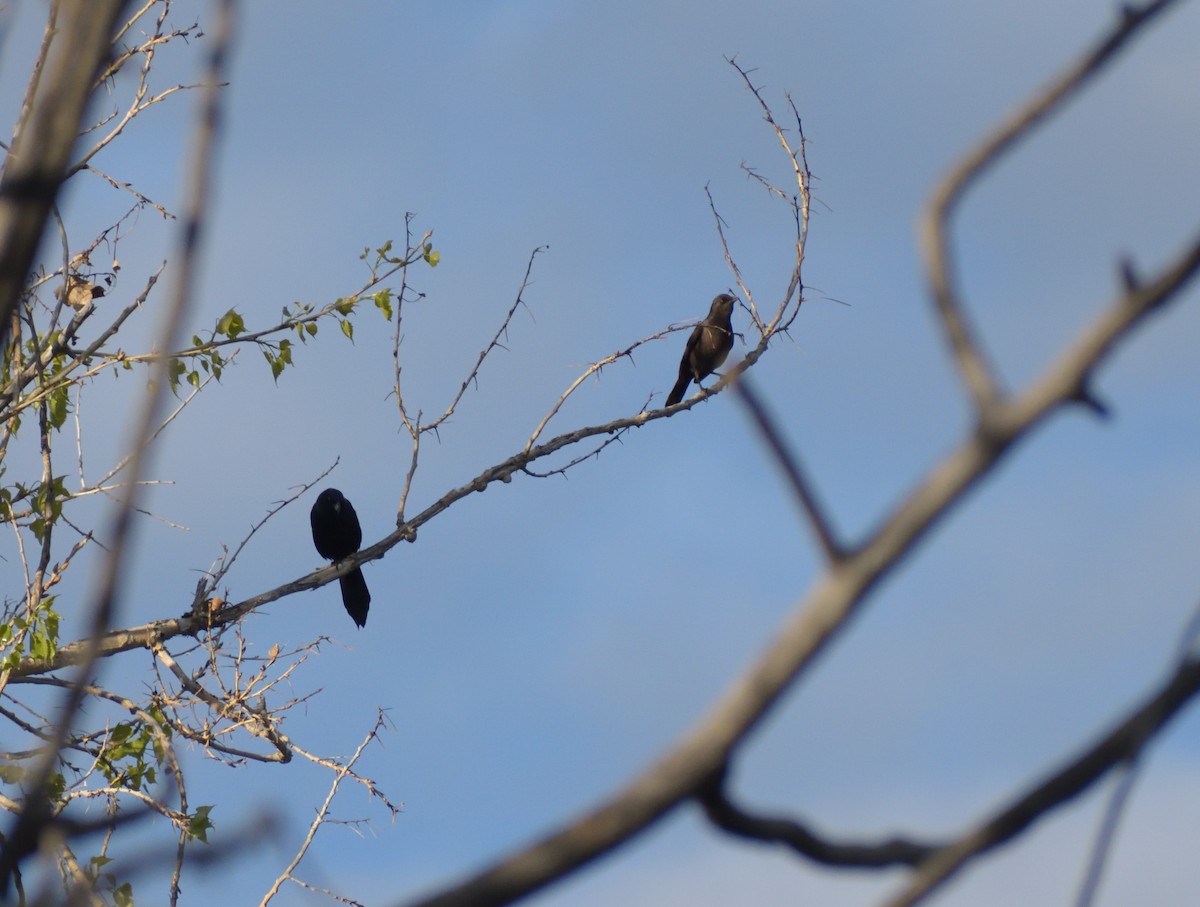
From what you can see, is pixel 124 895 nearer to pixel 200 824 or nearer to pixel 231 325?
pixel 200 824

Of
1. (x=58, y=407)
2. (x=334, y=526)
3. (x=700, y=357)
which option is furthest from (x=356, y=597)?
(x=58, y=407)

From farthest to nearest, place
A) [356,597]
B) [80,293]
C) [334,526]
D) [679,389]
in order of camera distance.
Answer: [679,389]
[334,526]
[356,597]
[80,293]

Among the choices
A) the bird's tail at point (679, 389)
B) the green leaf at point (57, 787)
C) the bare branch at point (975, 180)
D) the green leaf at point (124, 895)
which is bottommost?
the bare branch at point (975, 180)

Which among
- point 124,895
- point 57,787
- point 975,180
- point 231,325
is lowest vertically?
point 975,180

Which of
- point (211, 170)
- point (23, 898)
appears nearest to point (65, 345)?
point (23, 898)

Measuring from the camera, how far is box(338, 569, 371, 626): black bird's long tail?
10742 mm

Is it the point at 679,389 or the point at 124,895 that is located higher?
the point at 679,389

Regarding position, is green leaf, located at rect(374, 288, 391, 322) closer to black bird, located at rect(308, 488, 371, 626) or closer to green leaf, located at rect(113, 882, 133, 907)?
green leaf, located at rect(113, 882, 133, 907)

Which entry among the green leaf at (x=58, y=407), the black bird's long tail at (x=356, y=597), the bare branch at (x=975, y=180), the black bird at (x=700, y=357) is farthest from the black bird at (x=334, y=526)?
the bare branch at (x=975, y=180)

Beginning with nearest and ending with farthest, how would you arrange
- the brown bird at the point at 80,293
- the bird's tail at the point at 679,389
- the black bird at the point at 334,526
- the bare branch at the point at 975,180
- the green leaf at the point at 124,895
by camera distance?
1. the bare branch at the point at 975,180
2. the green leaf at the point at 124,895
3. the brown bird at the point at 80,293
4. the black bird at the point at 334,526
5. the bird's tail at the point at 679,389

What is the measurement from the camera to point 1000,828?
123 cm

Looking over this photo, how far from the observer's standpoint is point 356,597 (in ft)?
35.2

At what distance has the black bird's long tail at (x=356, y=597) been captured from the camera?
423 inches

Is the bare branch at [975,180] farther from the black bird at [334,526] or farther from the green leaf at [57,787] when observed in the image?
the black bird at [334,526]
